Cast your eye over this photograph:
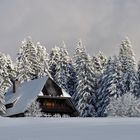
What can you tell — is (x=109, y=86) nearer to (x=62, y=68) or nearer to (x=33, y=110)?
(x=62, y=68)

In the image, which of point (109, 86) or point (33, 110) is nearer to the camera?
point (33, 110)

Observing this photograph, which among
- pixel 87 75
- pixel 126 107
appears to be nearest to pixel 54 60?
pixel 87 75

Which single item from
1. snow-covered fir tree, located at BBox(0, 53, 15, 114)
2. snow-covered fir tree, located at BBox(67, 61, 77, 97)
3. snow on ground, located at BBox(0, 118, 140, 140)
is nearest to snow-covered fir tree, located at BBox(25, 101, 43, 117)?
snow-covered fir tree, located at BBox(0, 53, 15, 114)

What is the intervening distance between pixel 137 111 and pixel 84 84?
46.0ft

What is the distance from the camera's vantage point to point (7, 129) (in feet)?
65.5

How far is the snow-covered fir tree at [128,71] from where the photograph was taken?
70.4 meters

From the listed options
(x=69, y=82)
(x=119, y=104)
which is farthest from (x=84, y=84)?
(x=119, y=104)

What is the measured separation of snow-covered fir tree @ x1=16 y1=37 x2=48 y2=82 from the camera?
82.3 metres

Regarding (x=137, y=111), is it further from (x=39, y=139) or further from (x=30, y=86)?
(x=39, y=139)

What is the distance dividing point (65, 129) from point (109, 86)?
52.0 m

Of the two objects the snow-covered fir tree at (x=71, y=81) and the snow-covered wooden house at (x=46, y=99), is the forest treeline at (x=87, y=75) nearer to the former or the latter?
the snow-covered fir tree at (x=71, y=81)

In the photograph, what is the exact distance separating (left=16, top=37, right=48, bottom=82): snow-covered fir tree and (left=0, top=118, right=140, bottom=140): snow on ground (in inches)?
2282

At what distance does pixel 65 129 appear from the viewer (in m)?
20.2

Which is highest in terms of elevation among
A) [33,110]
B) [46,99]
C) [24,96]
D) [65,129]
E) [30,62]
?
[30,62]
